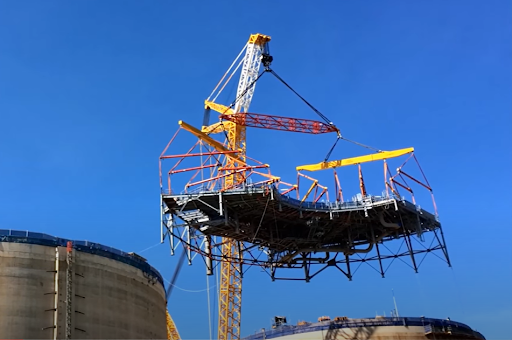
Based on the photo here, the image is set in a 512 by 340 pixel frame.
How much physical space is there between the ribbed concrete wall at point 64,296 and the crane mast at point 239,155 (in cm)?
2946

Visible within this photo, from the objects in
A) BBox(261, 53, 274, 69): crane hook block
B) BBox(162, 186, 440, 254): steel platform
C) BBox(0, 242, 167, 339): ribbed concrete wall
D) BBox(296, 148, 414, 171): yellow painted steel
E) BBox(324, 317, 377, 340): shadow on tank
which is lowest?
BBox(324, 317, 377, 340): shadow on tank

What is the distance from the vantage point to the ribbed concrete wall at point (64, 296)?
42.4 m

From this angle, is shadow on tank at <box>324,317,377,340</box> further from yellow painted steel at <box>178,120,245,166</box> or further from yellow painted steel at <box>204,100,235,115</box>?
yellow painted steel at <box>204,100,235,115</box>

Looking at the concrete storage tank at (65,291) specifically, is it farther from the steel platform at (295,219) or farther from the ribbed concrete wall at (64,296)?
the steel platform at (295,219)

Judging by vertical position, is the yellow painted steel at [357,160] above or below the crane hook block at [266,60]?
below

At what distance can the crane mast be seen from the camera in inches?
3324

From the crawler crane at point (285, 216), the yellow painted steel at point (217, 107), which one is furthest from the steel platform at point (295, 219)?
the yellow painted steel at point (217, 107)

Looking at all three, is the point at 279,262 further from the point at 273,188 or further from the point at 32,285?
the point at 32,285

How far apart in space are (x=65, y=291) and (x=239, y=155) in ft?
150

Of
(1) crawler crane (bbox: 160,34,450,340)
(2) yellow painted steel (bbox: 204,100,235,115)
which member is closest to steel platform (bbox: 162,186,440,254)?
(1) crawler crane (bbox: 160,34,450,340)

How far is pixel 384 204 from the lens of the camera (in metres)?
61.8

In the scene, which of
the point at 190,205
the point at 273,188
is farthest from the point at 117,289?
the point at 273,188

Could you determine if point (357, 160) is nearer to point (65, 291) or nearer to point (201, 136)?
point (201, 136)

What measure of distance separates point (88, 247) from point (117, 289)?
4.45 metres
